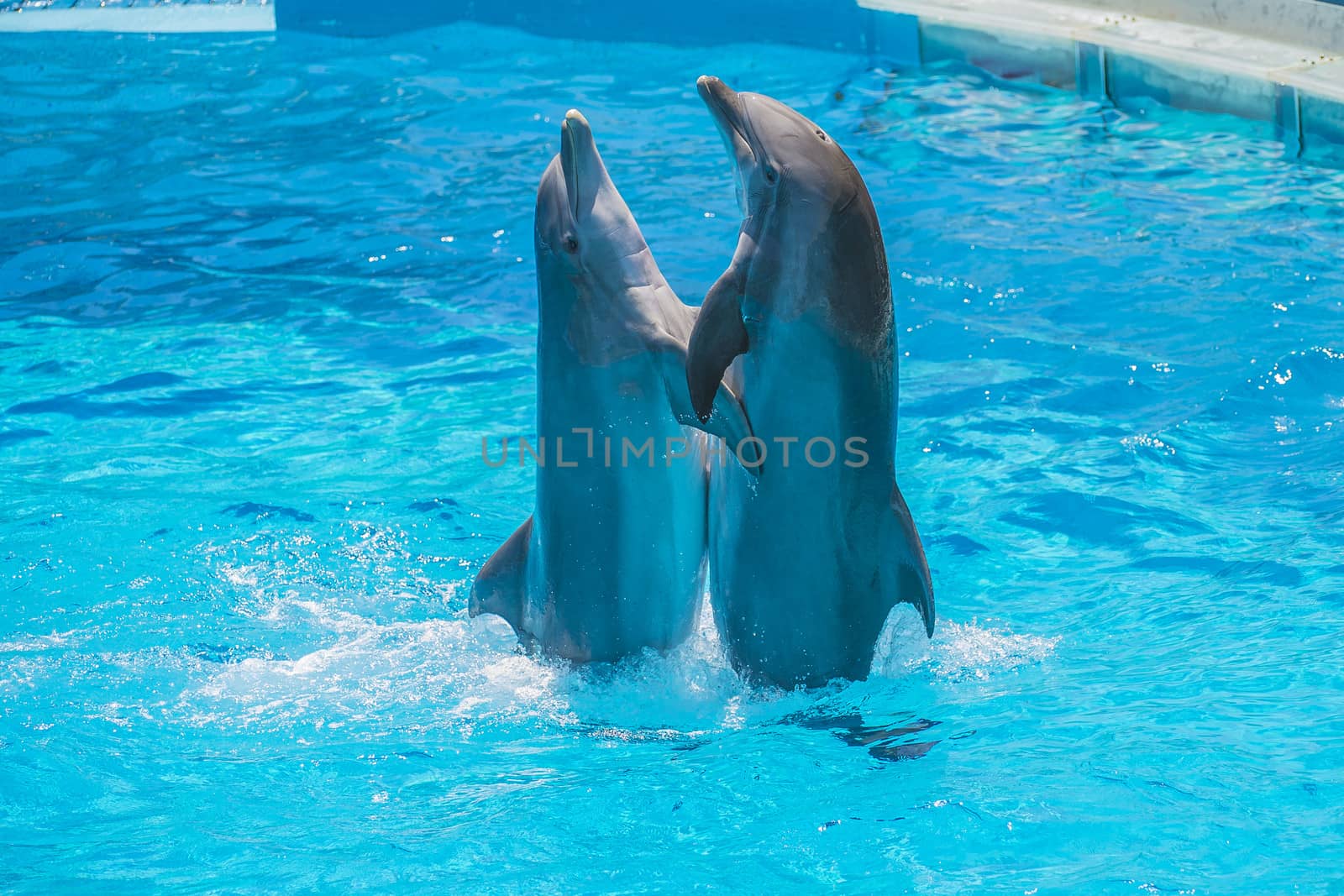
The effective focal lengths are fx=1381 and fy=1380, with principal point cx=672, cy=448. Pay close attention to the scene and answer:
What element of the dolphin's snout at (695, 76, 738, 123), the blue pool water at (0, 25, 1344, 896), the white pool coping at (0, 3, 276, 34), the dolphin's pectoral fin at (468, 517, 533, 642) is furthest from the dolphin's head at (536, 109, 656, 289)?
the white pool coping at (0, 3, 276, 34)

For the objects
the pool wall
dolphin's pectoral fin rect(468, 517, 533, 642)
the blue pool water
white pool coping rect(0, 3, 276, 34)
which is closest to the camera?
the blue pool water

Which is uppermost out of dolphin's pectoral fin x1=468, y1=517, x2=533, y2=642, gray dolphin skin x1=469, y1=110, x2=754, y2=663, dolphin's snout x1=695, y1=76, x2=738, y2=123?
dolphin's snout x1=695, y1=76, x2=738, y2=123

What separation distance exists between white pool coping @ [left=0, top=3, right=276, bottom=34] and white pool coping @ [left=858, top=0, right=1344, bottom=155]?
756cm

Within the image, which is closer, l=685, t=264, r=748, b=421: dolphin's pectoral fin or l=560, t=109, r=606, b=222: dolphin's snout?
l=685, t=264, r=748, b=421: dolphin's pectoral fin

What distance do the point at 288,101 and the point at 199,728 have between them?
10617 millimetres

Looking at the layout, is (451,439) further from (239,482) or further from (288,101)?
(288,101)

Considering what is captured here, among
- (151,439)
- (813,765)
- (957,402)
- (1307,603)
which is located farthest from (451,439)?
(1307,603)

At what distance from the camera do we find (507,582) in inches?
204

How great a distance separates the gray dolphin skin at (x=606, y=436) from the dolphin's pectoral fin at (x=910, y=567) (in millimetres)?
611

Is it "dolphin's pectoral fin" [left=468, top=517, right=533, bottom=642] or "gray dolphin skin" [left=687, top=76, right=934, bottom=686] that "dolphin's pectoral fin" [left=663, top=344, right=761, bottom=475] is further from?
"dolphin's pectoral fin" [left=468, top=517, right=533, bottom=642]

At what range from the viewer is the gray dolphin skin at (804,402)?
428cm

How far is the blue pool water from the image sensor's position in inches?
171

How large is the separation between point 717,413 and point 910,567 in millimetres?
921

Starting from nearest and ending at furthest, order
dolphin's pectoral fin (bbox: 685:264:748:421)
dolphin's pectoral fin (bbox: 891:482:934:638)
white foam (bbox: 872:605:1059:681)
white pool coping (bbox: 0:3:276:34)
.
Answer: dolphin's pectoral fin (bbox: 685:264:748:421), dolphin's pectoral fin (bbox: 891:482:934:638), white foam (bbox: 872:605:1059:681), white pool coping (bbox: 0:3:276:34)
